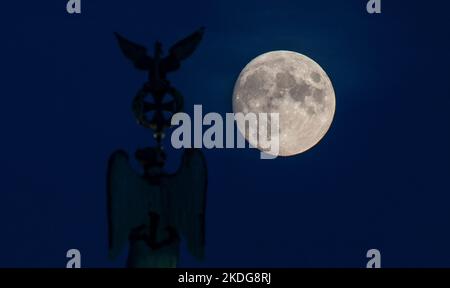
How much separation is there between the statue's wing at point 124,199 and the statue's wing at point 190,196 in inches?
9.1

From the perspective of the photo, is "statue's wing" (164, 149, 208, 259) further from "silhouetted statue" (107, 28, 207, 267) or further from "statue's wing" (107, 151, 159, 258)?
"statue's wing" (107, 151, 159, 258)

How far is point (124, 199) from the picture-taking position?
1094 cm

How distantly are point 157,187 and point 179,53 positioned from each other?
1437 mm

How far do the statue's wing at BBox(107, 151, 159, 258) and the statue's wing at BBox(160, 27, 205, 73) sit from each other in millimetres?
1073

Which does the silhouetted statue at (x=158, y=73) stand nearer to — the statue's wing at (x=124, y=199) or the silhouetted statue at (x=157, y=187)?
the silhouetted statue at (x=157, y=187)

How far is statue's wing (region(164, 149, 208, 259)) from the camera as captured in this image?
1096 cm

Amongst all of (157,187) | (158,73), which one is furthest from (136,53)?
(157,187)

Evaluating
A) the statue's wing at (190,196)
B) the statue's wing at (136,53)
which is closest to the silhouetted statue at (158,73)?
the statue's wing at (136,53)

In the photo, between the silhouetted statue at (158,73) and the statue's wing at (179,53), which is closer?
the silhouetted statue at (158,73)

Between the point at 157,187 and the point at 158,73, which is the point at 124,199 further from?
the point at 158,73

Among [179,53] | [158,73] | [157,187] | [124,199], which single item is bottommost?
[124,199]

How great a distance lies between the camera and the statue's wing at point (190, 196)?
11.0 meters
